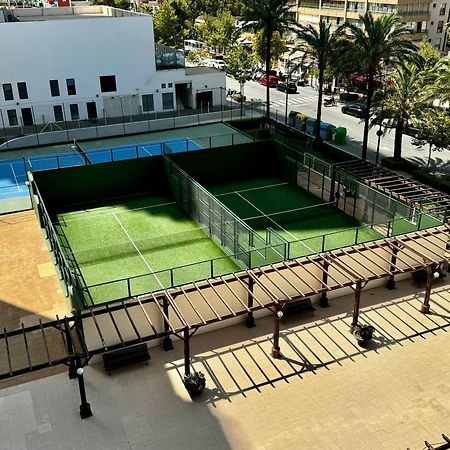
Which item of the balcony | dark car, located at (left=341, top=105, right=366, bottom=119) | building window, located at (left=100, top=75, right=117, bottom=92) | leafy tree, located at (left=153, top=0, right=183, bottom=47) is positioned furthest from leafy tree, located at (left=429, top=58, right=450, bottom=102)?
leafy tree, located at (left=153, top=0, right=183, bottom=47)

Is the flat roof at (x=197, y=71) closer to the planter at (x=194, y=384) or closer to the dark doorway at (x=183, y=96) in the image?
the dark doorway at (x=183, y=96)

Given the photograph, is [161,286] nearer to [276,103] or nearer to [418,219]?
[418,219]

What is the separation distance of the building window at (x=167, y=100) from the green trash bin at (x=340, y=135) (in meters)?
17.4

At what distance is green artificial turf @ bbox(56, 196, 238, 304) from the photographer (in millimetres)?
20606

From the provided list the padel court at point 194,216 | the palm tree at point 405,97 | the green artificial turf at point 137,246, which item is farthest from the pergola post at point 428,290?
the palm tree at point 405,97

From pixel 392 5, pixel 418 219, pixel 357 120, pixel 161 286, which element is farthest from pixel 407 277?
pixel 392 5

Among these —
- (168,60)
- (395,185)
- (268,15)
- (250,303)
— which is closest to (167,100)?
(168,60)

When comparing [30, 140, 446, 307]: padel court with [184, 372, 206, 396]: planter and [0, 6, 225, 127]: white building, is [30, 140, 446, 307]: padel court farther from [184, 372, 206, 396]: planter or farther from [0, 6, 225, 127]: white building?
[0, 6, 225, 127]: white building

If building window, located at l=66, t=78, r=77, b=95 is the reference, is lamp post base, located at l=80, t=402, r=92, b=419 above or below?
below

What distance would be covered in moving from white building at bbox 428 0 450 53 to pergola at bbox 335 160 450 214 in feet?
148

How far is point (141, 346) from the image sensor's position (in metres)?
18.4

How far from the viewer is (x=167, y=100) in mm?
51625

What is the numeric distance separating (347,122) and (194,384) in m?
37.4

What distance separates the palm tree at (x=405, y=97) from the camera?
108 ft
